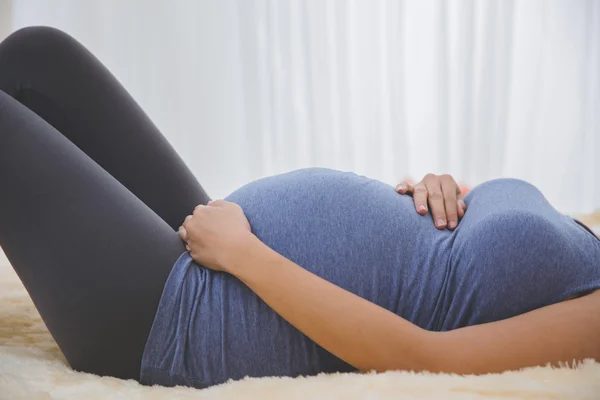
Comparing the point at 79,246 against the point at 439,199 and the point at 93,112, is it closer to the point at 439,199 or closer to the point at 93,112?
the point at 93,112

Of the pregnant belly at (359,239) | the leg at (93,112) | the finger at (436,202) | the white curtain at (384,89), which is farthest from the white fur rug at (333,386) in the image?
the white curtain at (384,89)

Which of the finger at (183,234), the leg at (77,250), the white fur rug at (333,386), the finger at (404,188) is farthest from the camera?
the finger at (404,188)

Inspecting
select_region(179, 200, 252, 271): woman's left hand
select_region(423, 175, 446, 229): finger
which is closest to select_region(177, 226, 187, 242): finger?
select_region(179, 200, 252, 271): woman's left hand

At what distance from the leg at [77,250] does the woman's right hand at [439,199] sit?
0.40 m

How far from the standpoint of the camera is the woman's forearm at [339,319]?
787 mm

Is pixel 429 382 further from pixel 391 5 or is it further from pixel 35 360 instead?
pixel 391 5

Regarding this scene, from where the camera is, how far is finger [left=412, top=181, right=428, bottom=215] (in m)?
0.97

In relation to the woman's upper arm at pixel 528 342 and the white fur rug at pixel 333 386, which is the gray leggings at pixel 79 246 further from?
the woman's upper arm at pixel 528 342

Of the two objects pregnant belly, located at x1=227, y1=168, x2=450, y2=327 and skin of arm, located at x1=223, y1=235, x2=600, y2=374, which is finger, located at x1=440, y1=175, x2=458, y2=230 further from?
skin of arm, located at x1=223, y1=235, x2=600, y2=374

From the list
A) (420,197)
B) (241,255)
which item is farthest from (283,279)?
(420,197)

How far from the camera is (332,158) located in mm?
3361

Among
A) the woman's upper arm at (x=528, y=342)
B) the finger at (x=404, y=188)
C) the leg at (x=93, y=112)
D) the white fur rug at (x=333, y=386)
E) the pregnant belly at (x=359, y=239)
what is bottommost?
the white fur rug at (x=333, y=386)

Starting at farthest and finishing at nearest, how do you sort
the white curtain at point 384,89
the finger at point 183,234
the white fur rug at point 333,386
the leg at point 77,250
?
A: the white curtain at point 384,89 < the finger at point 183,234 < the leg at point 77,250 < the white fur rug at point 333,386

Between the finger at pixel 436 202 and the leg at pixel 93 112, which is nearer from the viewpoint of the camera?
the finger at pixel 436 202
